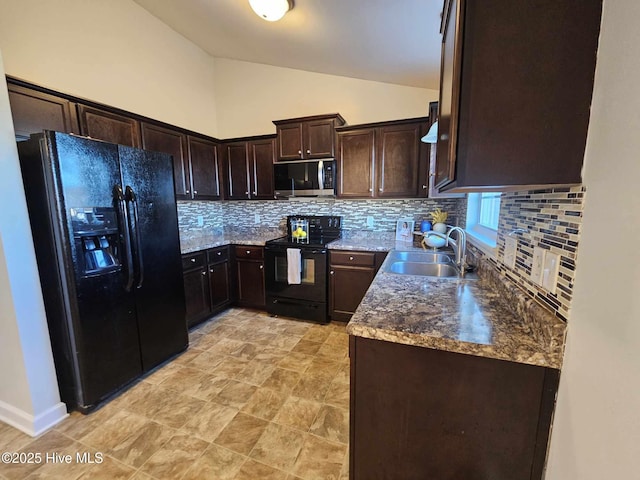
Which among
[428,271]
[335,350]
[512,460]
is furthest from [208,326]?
[512,460]

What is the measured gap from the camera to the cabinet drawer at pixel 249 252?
314 cm

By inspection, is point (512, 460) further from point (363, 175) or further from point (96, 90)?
point (96, 90)

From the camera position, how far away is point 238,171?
3.49 m

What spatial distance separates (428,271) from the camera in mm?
1990

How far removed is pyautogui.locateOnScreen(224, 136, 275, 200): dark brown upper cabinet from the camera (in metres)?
3.33

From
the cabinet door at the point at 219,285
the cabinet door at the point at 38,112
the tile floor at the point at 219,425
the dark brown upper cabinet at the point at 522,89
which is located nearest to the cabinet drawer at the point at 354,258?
the tile floor at the point at 219,425

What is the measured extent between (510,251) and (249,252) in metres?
2.63

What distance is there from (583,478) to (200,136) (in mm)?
3787

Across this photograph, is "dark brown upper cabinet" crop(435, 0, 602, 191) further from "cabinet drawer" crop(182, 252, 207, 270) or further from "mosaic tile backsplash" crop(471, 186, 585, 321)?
"cabinet drawer" crop(182, 252, 207, 270)

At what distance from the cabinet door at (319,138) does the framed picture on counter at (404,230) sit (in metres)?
1.11

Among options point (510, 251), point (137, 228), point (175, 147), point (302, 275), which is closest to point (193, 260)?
point (137, 228)

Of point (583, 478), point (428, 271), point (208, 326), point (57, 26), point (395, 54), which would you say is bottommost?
point (208, 326)

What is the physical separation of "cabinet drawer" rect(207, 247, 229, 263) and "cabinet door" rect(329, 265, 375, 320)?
1.30 m

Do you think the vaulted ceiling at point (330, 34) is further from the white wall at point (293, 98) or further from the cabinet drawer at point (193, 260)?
the cabinet drawer at point (193, 260)
